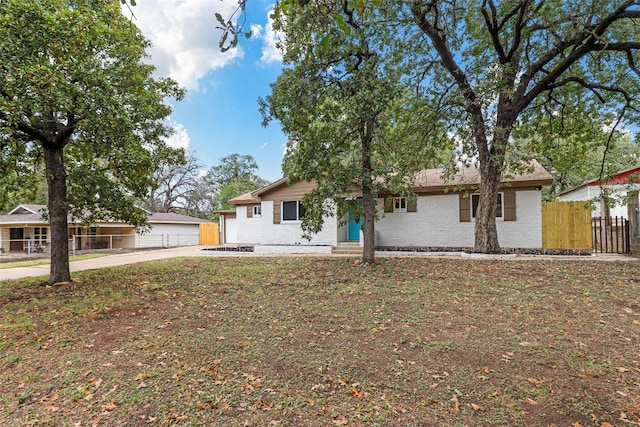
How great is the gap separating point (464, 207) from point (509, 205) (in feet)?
Answer: 5.24

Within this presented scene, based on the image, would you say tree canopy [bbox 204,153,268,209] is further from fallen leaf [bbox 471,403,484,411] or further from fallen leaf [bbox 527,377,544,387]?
fallen leaf [bbox 471,403,484,411]

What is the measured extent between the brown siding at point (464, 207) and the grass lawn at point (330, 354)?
6.07m

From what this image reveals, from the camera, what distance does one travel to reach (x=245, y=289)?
22.9ft

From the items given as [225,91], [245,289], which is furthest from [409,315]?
[225,91]

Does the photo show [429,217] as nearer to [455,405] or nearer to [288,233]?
[288,233]

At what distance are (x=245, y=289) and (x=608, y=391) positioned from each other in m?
5.93

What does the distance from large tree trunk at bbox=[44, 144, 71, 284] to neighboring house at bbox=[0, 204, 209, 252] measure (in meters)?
12.1

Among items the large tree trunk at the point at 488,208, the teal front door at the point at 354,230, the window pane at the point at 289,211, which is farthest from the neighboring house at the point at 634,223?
the window pane at the point at 289,211

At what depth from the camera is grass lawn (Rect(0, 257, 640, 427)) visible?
8.95 feet

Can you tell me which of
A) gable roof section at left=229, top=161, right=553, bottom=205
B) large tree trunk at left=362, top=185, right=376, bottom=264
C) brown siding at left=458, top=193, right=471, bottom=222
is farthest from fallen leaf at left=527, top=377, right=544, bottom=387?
brown siding at left=458, top=193, right=471, bottom=222

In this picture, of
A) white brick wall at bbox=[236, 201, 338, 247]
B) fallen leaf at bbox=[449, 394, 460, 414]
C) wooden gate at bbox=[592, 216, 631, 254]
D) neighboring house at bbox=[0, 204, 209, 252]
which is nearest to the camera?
fallen leaf at bbox=[449, 394, 460, 414]

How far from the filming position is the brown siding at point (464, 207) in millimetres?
12953

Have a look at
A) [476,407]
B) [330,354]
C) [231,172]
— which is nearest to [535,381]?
[476,407]

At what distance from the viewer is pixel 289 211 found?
15180mm
